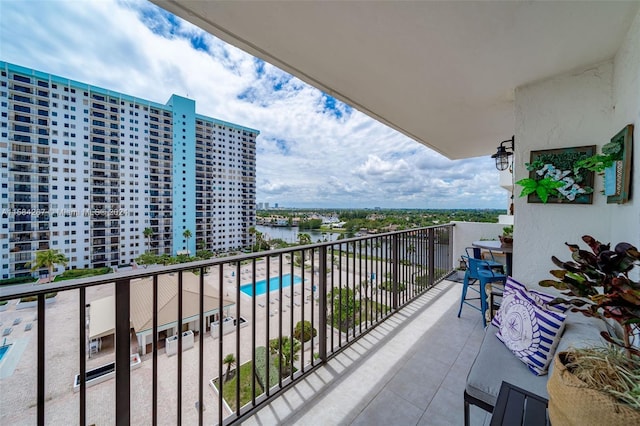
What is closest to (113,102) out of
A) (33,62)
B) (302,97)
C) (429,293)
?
(33,62)

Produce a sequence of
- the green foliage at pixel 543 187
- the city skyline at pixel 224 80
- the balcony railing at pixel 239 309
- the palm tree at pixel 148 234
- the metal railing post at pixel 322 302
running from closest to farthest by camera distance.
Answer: the balcony railing at pixel 239 309 < the metal railing post at pixel 322 302 < the green foliage at pixel 543 187 < the city skyline at pixel 224 80 < the palm tree at pixel 148 234

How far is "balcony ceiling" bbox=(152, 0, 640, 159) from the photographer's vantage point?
148cm

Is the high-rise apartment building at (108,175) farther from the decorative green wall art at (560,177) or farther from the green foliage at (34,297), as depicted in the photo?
the decorative green wall art at (560,177)

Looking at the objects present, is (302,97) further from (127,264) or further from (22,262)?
(127,264)

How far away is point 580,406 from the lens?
679mm

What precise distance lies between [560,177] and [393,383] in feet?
7.65

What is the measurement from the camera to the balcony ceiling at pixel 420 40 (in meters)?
1.48

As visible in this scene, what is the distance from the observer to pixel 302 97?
520cm

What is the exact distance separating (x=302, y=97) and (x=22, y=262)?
12.2m

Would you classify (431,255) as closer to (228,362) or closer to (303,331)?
(303,331)

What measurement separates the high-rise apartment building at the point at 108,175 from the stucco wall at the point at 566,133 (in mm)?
13183

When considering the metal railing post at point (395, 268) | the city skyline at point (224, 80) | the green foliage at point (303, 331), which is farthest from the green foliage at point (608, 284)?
the city skyline at point (224, 80)

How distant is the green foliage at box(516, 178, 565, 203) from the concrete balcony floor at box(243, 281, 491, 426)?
5.13 feet

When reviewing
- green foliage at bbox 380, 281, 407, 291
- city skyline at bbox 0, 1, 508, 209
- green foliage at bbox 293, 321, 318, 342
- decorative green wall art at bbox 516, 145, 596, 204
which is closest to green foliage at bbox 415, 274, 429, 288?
green foliage at bbox 380, 281, 407, 291
